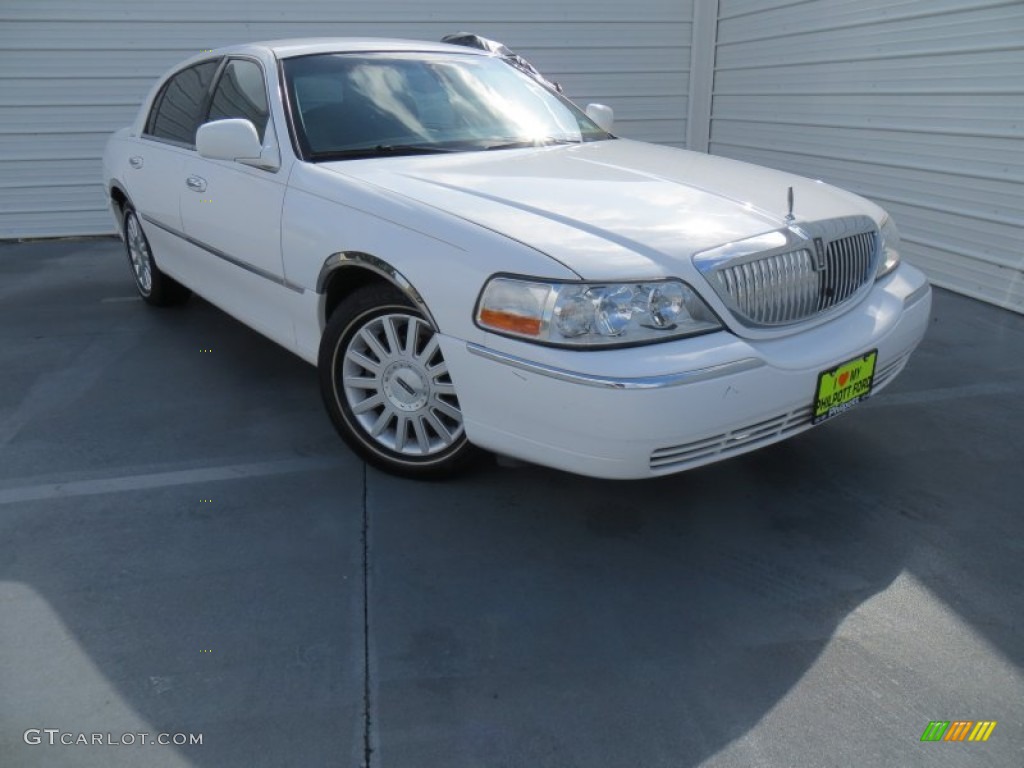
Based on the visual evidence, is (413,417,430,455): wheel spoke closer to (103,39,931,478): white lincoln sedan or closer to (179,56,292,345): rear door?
(103,39,931,478): white lincoln sedan

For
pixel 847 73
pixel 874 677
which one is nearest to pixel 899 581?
pixel 874 677

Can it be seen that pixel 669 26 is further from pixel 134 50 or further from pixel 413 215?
pixel 413 215

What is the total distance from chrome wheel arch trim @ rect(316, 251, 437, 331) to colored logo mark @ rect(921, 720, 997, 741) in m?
1.80

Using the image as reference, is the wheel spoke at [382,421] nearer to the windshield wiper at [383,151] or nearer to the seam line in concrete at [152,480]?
the seam line in concrete at [152,480]

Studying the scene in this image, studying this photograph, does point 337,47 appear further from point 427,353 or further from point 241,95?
point 427,353

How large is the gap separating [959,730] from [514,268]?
1.67 m

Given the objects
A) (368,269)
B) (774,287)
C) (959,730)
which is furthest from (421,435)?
(959,730)

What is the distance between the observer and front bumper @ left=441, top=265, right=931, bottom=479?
2525 millimetres

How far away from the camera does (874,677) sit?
2.34m

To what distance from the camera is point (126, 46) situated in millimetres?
8117

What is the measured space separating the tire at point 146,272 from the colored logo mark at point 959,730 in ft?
15.6

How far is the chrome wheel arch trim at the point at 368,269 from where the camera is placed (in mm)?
2957

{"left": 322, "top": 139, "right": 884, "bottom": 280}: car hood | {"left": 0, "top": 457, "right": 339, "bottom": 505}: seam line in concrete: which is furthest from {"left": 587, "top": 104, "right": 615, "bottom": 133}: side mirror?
{"left": 0, "top": 457, "right": 339, "bottom": 505}: seam line in concrete

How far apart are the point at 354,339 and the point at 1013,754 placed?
242 centimetres
